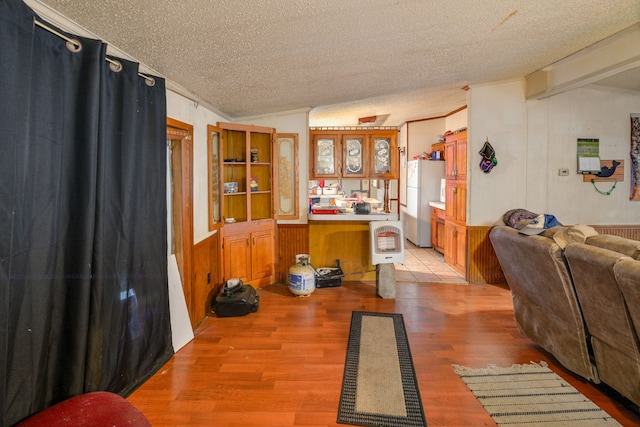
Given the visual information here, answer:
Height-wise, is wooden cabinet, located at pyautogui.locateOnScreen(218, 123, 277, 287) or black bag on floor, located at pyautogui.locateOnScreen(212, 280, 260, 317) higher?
A: wooden cabinet, located at pyautogui.locateOnScreen(218, 123, 277, 287)

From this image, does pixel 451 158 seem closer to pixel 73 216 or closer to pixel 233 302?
pixel 233 302

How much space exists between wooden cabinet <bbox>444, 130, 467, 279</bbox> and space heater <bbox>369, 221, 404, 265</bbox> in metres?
1.24

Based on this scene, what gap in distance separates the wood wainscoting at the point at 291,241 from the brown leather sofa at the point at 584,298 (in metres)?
2.63

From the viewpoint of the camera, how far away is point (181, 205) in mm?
3236

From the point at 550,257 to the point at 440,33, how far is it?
1.76 metres

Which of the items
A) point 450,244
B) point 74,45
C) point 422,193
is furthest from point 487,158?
point 74,45

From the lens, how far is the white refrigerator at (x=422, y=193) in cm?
709

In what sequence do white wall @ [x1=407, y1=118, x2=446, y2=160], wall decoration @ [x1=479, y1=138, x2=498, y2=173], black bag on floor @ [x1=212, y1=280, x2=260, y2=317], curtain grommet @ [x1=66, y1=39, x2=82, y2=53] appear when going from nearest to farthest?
curtain grommet @ [x1=66, y1=39, x2=82, y2=53] < black bag on floor @ [x1=212, y1=280, x2=260, y2=317] < wall decoration @ [x1=479, y1=138, x2=498, y2=173] < white wall @ [x1=407, y1=118, x2=446, y2=160]

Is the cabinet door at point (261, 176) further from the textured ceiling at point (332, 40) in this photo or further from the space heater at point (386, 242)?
the space heater at point (386, 242)

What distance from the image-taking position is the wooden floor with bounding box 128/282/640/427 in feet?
7.41

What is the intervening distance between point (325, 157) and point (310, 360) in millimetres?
2998

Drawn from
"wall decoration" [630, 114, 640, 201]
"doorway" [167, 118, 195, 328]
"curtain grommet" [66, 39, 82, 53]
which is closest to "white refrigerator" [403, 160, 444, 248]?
"wall decoration" [630, 114, 640, 201]

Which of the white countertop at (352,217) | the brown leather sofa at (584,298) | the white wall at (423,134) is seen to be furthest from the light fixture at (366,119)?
the brown leather sofa at (584,298)

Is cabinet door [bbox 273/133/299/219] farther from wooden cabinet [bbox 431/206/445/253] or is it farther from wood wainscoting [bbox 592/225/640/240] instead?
wood wainscoting [bbox 592/225/640/240]
